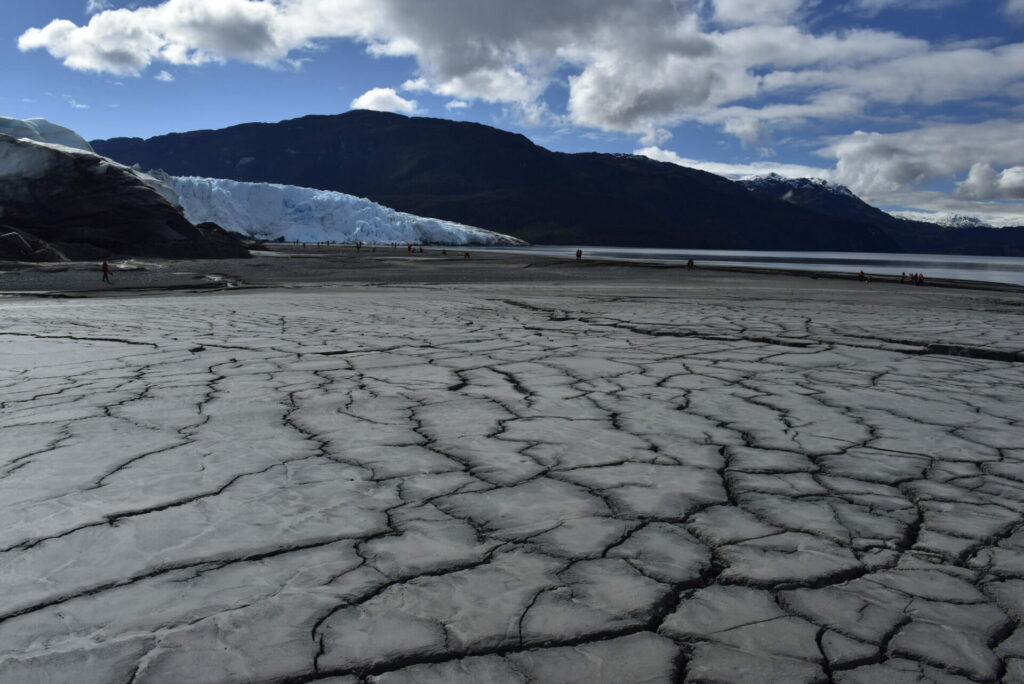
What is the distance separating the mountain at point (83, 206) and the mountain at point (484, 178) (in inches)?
3925

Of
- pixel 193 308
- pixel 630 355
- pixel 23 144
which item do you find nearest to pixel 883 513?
pixel 630 355

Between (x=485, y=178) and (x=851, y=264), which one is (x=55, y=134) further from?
(x=485, y=178)

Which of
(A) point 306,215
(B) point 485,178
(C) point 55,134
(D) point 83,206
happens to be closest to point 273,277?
(D) point 83,206

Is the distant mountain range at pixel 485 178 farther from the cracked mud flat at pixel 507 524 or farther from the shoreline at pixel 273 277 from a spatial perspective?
the cracked mud flat at pixel 507 524

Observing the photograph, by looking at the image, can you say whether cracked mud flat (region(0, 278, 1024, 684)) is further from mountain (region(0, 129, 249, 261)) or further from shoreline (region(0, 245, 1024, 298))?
mountain (region(0, 129, 249, 261))

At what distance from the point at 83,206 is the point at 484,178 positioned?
131857 millimetres

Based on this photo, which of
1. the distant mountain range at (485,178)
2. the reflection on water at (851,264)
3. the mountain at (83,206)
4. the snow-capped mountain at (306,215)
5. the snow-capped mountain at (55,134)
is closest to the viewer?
the mountain at (83,206)

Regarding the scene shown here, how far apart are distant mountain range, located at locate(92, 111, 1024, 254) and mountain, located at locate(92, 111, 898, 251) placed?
285mm

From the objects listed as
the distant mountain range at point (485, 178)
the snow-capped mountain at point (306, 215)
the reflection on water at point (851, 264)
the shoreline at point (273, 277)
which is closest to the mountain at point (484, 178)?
the distant mountain range at point (485, 178)

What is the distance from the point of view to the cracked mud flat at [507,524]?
113 centimetres

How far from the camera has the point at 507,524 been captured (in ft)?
5.34

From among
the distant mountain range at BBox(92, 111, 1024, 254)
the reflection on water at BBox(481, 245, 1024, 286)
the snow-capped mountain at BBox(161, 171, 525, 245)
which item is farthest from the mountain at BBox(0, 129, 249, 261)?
the distant mountain range at BBox(92, 111, 1024, 254)

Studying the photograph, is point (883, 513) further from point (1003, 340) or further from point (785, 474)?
point (1003, 340)

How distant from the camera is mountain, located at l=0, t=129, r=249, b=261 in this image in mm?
21359
